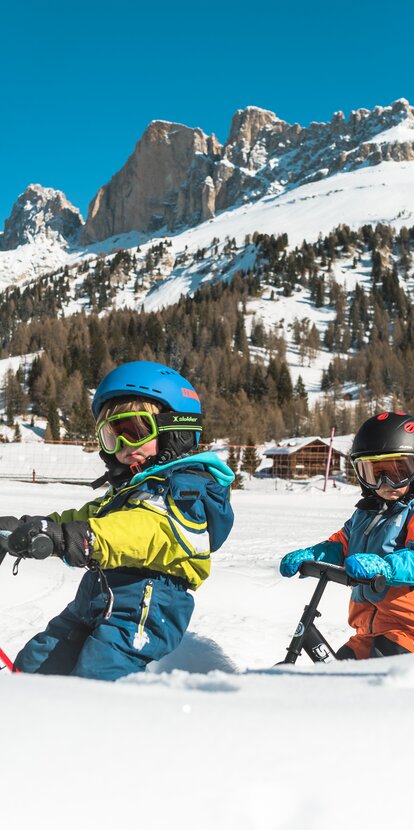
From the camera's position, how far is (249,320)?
9081cm

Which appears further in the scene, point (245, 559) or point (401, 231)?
point (401, 231)

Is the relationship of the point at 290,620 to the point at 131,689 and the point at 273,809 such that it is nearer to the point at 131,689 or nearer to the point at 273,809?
the point at 131,689

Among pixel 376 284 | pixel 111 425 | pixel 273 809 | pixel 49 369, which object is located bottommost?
pixel 273 809

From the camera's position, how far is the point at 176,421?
2750 millimetres

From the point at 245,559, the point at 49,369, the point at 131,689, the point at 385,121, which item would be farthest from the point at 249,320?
the point at 385,121

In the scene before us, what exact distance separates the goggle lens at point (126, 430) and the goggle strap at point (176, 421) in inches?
1.2

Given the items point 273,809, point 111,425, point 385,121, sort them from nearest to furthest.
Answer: point 273,809 → point 111,425 → point 385,121

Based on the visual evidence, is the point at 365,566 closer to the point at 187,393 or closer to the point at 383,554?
the point at 383,554

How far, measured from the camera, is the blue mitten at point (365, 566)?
98.9 inches

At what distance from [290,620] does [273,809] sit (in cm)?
385

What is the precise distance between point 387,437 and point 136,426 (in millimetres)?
1348

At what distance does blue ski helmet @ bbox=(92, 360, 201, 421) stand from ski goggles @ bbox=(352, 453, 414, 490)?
1.03 m

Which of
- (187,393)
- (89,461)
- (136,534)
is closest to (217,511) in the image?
(136,534)

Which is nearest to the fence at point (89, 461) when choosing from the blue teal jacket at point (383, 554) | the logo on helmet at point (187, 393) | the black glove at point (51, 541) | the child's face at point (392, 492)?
the blue teal jacket at point (383, 554)
